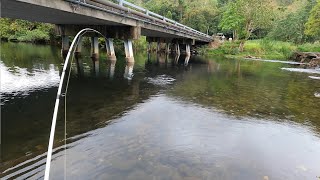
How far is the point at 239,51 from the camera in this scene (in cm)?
5528

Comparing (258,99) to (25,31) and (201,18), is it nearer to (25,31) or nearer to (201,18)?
(201,18)

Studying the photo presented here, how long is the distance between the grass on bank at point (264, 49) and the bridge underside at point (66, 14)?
29.2m

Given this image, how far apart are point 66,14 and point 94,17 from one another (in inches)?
67.0

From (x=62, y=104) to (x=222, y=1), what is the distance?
121228 mm

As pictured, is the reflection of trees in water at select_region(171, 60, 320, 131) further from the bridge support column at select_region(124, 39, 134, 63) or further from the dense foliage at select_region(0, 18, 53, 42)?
the dense foliage at select_region(0, 18, 53, 42)

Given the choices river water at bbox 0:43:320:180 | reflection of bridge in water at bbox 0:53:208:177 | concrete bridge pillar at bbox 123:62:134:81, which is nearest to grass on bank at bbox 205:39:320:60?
concrete bridge pillar at bbox 123:62:134:81

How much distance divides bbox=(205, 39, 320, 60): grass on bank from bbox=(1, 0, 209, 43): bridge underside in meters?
29.2

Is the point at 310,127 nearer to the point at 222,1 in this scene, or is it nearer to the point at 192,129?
the point at 192,129

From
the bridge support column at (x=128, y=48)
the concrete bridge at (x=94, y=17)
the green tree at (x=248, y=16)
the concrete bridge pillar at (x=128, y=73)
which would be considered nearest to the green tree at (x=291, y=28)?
the green tree at (x=248, y=16)

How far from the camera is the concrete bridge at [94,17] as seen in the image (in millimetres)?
13688

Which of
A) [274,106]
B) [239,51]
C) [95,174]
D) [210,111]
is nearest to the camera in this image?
[95,174]

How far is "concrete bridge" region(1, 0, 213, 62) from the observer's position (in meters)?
13.7

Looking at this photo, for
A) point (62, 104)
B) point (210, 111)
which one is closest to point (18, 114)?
point (62, 104)

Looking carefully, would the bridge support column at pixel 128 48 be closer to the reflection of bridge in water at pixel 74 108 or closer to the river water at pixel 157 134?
the reflection of bridge in water at pixel 74 108
